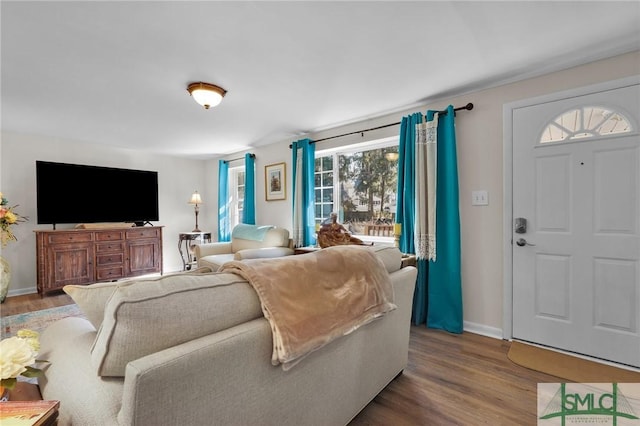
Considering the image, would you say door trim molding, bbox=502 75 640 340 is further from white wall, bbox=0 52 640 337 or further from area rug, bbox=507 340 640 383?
area rug, bbox=507 340 640 383

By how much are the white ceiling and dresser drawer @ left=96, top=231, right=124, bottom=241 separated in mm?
1749

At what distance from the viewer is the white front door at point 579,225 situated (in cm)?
208

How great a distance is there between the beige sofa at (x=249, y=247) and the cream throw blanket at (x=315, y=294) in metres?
2.34

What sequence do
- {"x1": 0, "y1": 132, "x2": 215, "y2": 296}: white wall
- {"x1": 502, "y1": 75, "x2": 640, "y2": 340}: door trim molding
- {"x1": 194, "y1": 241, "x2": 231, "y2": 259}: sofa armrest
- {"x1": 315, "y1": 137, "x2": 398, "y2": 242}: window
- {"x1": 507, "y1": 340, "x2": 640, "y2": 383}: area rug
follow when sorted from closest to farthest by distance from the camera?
{"x1": 507, "y1": 340, "x2": 640, "y2": 383}: area rug → {"x1": 502, "y1": 75, "x2": 640, "y2": 340}: door trim molding → {"x1": 315, "y1": 137, "x2": 398, "y2": 242}: window → {"x1": 0, "y1": 132, "x2": 215, "y2": 296}: white wall → {"x1": 194, "y1": 241, "x2": 231, "y2": 259}: sofa armrest

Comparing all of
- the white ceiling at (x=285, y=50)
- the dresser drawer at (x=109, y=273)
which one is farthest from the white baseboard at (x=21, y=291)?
the white ceiling at (x=285, y=50)

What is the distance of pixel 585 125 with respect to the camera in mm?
2246

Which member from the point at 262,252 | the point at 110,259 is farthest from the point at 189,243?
the point at 262,252

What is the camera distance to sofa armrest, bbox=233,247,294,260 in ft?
11.7

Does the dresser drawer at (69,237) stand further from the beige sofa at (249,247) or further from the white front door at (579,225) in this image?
the white front door at (579,225)

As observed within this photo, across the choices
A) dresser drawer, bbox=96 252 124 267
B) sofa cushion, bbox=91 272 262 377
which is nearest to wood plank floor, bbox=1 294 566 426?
sofa cushion, bbox=91 272 262 377

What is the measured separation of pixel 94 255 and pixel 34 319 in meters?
1.33

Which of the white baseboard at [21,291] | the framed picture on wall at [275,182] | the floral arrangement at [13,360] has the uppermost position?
the framed picture on wall at [275,182]

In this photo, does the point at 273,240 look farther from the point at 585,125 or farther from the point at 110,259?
the point at 585,125

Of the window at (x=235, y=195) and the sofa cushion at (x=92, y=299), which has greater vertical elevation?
the window at (x=235, y=195)
